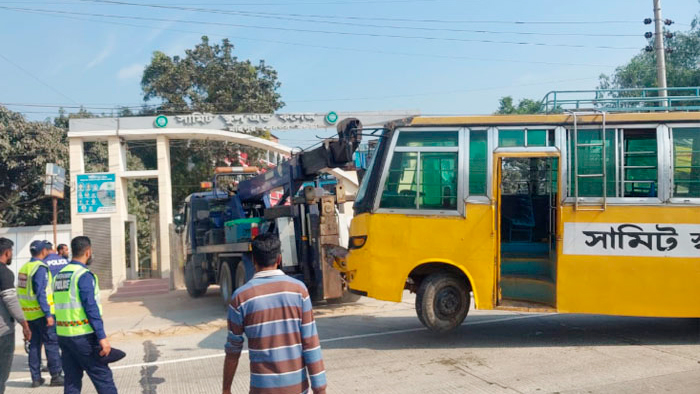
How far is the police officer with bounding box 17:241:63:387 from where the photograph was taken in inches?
265

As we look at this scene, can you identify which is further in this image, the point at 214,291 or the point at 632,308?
the point at 214,291

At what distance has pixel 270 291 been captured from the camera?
3.55 m

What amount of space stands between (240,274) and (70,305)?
279 inches

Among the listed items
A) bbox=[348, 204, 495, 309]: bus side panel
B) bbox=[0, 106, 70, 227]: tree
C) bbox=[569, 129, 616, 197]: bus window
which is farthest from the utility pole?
bbox=[0, 106, 70, 227]: tree

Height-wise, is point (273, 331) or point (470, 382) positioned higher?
point (273, 331)

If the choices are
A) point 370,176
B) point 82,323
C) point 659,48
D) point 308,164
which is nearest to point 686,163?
point 370,176

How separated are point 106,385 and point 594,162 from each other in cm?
639

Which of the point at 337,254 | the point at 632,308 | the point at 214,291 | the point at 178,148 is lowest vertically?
the point at 214,291

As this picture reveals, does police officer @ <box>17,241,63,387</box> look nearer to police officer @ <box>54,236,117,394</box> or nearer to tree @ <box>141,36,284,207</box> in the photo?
police officer @ <box>54,236,117,394</box>

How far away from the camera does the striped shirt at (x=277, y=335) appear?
351 centimetres

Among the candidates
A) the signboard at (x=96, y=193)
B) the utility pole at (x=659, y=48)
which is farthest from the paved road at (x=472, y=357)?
the signboard at (x=96, y=193)

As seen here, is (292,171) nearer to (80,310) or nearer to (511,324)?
(511,324)

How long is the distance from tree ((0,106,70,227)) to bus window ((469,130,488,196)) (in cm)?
1892

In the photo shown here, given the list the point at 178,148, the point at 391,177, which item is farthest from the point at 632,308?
the point at 178,148
